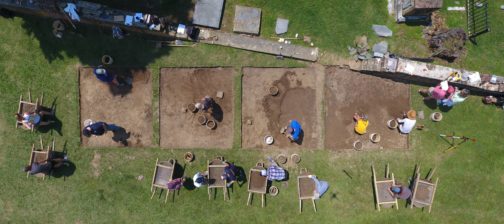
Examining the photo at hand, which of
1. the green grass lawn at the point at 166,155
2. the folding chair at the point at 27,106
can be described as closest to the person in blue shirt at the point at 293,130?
the green grass lawn at the point at 166,155

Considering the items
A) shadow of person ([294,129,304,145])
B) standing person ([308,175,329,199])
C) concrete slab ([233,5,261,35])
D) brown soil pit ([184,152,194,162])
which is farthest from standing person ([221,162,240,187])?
concrete slab ([233,5,261,35])

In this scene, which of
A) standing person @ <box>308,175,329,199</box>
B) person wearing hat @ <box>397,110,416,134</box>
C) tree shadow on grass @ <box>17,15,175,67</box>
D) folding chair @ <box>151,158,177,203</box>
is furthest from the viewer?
tree shadow on grass @ <box>17,15,175,67</box>

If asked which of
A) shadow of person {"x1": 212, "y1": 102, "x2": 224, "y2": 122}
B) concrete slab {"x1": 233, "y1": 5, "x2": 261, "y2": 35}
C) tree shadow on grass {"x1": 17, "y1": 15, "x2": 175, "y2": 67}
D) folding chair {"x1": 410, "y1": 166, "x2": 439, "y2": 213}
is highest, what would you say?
concrete slab {"x1": 233, "y1": 5, "x2": 261, "y2": 35}

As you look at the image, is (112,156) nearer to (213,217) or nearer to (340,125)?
(213,217)

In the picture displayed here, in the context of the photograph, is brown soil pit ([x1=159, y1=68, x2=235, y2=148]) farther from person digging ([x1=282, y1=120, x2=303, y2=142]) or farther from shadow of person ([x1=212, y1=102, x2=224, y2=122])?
person digging ([x1=282, y1=120, x2=303, y2=142])

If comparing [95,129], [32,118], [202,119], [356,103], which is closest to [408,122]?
[356,103]

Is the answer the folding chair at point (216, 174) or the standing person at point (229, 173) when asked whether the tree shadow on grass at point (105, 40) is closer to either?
the folding chair at point (216, 174)
